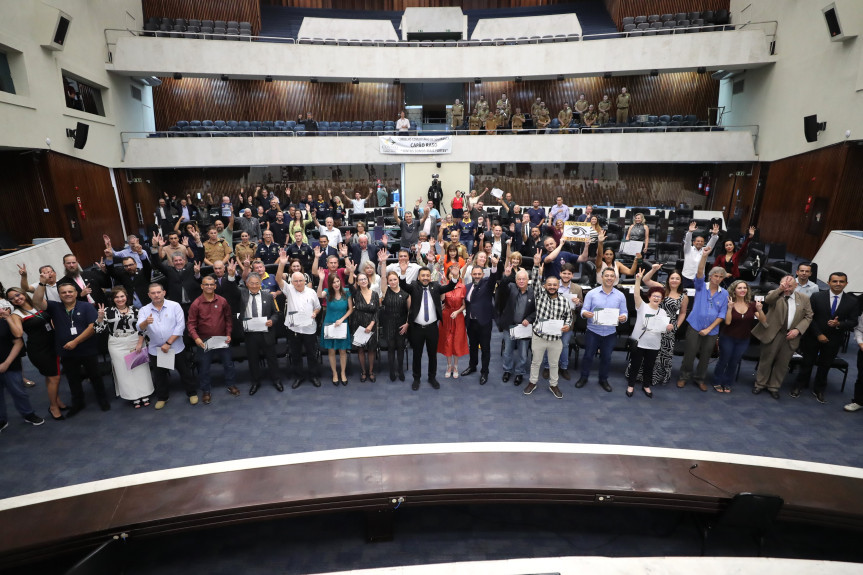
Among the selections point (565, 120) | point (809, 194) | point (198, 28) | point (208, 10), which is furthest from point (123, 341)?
point (208, 10)

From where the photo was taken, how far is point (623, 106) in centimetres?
1867

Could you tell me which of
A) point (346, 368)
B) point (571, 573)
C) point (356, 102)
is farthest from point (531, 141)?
point (571, 573)

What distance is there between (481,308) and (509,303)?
38 cm

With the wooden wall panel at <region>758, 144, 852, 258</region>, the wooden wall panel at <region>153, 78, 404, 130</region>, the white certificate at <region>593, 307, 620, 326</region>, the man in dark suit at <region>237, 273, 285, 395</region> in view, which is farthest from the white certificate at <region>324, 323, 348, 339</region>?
the wooden wall panel at <region>153, 78, 404, 130</region>

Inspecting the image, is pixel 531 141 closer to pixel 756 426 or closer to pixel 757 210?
pixel 757 210

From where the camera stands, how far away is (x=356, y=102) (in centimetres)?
2092

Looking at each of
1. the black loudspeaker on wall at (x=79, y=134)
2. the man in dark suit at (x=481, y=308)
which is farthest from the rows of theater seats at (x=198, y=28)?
the man in dark suit at (x=481, y=308)

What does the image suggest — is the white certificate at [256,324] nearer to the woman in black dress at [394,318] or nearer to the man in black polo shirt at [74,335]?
the woman in black dress at [394,318]

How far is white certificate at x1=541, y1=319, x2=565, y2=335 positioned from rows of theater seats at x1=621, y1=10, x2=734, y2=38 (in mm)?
14281

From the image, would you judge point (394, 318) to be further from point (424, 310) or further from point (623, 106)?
point (623, 106)

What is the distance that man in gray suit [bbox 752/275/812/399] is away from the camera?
5816 mm

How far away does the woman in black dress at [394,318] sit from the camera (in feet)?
→ 20.5

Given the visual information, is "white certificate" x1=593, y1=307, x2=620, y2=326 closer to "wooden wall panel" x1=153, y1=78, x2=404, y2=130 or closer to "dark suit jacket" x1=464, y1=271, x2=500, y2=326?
"dark suit jacket" x1=464, y1=271, x2=500, y2=326

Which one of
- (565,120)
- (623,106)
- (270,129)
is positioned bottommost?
(270,129)
